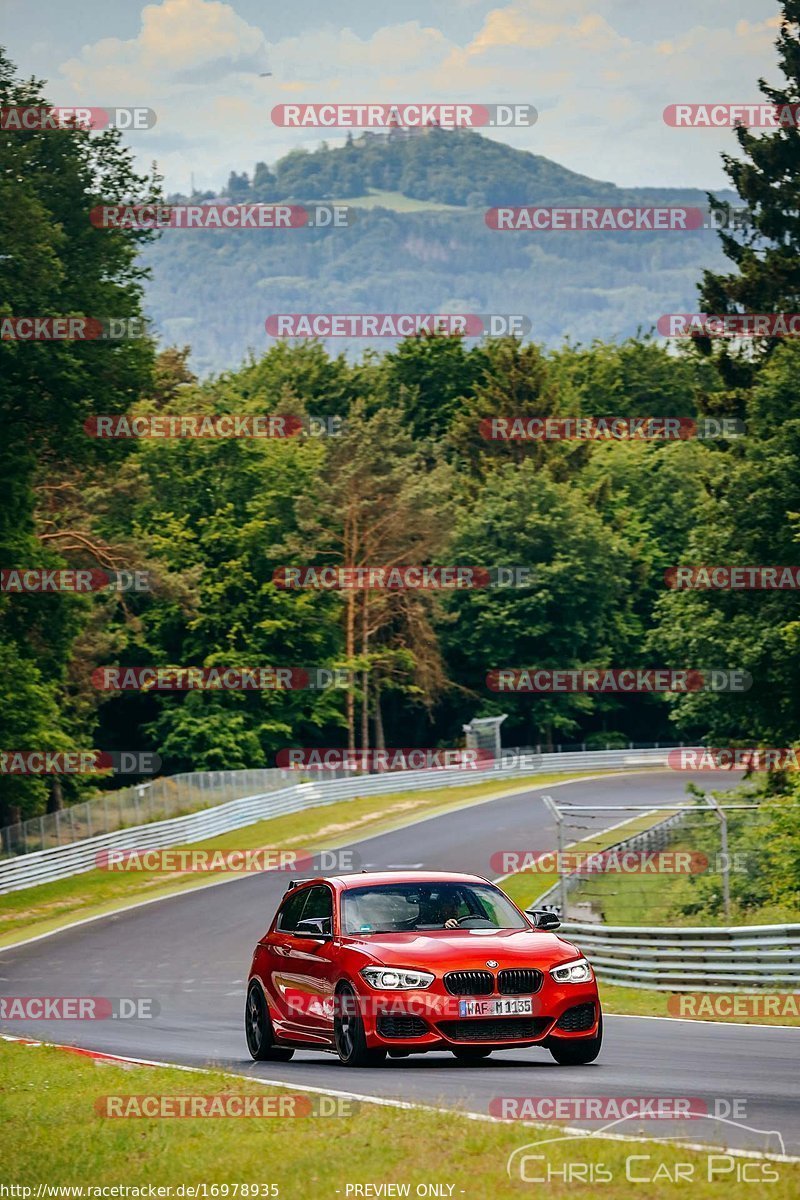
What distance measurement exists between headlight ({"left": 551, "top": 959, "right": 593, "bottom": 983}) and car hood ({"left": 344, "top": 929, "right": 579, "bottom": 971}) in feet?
0.17

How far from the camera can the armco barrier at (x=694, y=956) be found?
64.8 ft

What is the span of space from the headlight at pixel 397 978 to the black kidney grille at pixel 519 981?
499 mm

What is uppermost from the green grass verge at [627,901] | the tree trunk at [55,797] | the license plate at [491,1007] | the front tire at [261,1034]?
the license plate at [491,1007]

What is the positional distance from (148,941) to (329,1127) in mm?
26587

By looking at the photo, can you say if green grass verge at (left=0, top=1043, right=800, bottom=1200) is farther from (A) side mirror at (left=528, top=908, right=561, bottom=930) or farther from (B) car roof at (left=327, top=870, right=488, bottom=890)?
(A) side mirror at (left=528, top=908, right=561, bottom=930)

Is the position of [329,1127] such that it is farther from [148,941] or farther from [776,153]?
[776,153]

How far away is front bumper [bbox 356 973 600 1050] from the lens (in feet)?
40.0

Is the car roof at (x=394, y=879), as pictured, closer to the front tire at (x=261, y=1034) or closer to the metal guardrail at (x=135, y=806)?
the front tire at (x=261, y=1034)

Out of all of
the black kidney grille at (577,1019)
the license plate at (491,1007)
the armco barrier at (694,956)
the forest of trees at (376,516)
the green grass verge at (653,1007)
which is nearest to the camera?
the license plate at (491,1007)

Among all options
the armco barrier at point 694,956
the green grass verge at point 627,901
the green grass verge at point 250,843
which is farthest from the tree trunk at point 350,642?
the armco barrier at point 694,956

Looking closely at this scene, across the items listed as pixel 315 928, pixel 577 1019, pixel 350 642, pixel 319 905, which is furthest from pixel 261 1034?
pixel 350 642

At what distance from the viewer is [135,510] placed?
73.4 meters

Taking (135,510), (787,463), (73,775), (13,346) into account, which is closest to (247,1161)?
(13,346)

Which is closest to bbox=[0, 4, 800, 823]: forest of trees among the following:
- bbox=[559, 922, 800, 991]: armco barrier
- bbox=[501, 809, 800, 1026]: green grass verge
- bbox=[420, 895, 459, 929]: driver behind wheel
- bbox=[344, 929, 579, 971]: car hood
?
bbox=[501, 809, 800, 1026]: green grass verge
